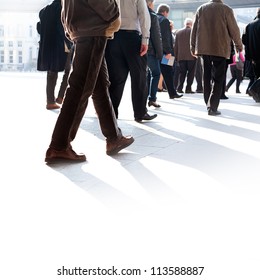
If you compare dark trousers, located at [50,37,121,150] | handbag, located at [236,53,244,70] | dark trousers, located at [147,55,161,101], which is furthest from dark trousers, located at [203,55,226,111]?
handbag, located at [236,53,244,70]

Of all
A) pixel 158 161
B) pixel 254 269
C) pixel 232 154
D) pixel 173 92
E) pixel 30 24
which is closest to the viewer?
pixel 254 269

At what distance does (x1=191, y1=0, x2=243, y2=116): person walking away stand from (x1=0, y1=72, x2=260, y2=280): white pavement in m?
2.20

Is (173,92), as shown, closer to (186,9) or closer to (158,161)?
(158,161)

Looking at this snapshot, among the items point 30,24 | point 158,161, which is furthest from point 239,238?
point 30,24

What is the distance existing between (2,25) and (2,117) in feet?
248

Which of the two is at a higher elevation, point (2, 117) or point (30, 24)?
point (2, 117)

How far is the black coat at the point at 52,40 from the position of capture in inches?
340

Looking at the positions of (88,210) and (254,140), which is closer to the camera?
(88,210)

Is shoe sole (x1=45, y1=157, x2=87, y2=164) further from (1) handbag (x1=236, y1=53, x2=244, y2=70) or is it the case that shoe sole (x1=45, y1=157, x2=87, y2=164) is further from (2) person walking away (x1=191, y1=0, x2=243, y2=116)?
(1) handbag (x1=236, y1=53, x2=244, y2=70)

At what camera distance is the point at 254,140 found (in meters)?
6.00

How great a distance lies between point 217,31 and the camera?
8.21m

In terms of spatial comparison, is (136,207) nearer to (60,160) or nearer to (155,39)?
(60,160)

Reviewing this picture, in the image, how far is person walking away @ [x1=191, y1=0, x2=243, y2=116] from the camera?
8172 millimetres

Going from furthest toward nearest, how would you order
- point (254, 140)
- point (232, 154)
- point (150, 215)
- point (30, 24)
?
point (30, 24) → point (254, 140) → point (232, 154) → point (150, 215)
